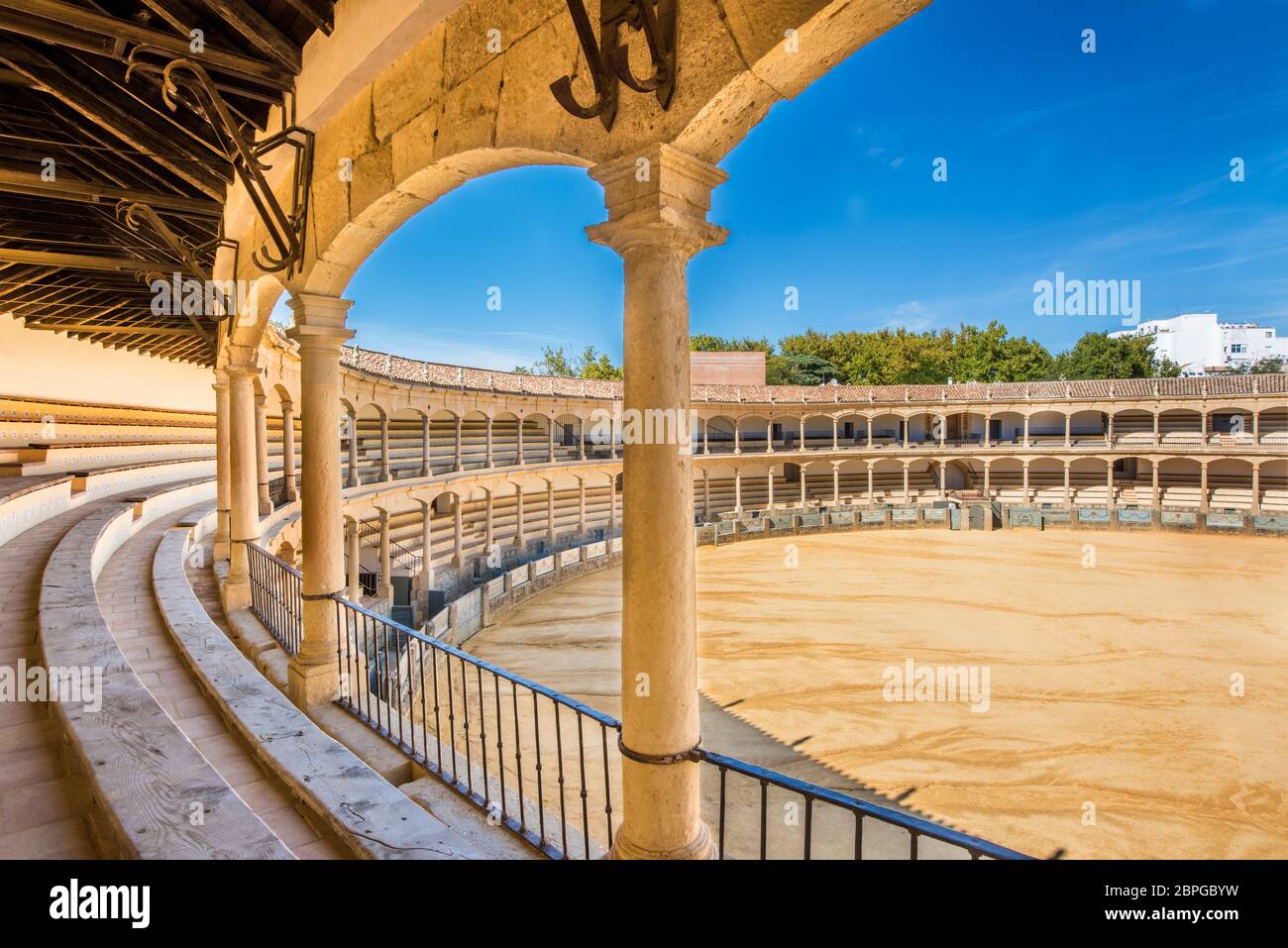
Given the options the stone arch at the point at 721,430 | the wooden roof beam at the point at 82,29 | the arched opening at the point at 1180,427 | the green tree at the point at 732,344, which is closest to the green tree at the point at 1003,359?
the arched opening at the point at 1180,427

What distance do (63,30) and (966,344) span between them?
178 feet

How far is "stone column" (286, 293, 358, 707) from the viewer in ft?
15.2

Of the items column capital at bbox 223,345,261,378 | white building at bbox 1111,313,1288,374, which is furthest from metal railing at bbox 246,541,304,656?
A: white building at bbox 1111,313,1288,374

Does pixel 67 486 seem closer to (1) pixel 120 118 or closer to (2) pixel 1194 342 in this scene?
(1) pixel 120 118

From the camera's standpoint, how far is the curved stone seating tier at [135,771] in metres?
2.32

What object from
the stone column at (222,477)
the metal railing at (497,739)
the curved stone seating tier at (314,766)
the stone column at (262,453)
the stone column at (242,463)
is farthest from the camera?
the stone column at (262,453)

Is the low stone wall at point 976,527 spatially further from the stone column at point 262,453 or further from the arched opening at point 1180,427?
the stone column at point 262,453

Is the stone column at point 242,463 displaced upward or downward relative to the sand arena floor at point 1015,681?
upward

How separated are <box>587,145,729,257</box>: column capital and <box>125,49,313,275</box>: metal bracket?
243 centimetres

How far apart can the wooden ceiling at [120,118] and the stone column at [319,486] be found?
116 cm

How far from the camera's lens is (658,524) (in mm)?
2410

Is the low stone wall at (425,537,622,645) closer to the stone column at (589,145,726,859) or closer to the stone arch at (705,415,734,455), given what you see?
the stone column at (589,145,726,859)
